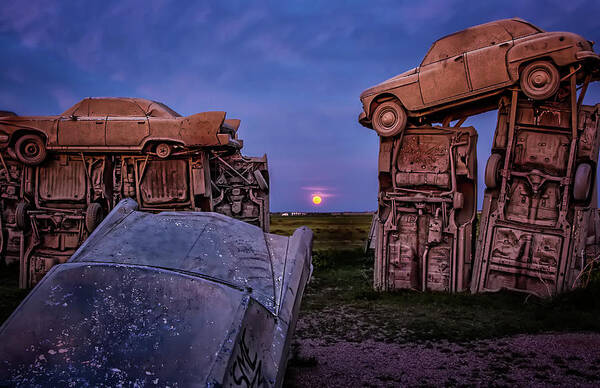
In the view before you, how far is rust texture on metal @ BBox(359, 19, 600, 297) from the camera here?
817 cm

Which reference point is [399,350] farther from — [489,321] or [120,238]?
[120,238]

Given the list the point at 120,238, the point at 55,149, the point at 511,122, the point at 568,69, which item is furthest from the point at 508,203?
the point at 55,149

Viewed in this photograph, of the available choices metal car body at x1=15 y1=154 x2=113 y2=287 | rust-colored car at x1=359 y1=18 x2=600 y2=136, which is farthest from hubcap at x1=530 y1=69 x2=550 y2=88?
metal car body at x1=15 y1=154 x2=113 y2=287

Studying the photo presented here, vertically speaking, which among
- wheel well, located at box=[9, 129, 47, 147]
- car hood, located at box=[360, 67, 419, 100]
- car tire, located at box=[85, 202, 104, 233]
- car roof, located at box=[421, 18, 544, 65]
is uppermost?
car roof, located at box=[421, 18, 544, 65]

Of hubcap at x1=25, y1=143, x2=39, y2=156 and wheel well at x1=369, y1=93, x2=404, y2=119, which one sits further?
hubcap at x1=25, y1=143, x2=39, y2=156

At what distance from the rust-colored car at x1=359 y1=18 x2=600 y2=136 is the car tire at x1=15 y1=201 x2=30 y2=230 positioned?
899 cm

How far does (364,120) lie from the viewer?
10.3 meters

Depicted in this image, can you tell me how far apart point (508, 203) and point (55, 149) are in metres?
11.1

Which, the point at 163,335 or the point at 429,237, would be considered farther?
the point at 429,237

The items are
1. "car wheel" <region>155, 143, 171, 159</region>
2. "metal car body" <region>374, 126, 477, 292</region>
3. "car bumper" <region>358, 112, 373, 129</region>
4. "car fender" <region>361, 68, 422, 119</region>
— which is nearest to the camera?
"metal car body" <region>374, 126, 477, 292</region>

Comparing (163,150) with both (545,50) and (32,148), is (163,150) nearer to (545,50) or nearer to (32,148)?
(32,148)

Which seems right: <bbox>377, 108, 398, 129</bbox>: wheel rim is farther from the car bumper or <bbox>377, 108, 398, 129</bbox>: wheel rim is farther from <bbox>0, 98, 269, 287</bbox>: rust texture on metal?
<bbox>0, 98, 269, 287</bbox>: rust texture on metal

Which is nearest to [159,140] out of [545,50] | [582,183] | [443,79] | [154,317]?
[443,79]

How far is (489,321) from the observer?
7.05m
